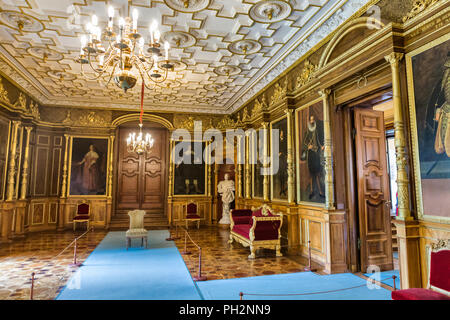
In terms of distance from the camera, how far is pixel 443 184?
10.6 ft

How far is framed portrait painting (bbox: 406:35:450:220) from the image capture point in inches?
128

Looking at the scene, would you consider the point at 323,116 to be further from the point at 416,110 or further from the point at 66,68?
the point at 66,68

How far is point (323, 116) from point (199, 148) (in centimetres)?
665

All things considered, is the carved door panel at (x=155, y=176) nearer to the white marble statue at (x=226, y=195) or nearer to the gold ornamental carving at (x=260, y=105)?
the white marble statue at (x=226, y=195)

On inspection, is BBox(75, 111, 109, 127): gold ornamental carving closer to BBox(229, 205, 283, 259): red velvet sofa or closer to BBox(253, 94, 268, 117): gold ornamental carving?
BBox(253, 94, 268, 117): gold ornamental carving

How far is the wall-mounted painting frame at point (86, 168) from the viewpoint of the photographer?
1034 centimetres

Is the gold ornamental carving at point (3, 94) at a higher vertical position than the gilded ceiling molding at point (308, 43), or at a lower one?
lower

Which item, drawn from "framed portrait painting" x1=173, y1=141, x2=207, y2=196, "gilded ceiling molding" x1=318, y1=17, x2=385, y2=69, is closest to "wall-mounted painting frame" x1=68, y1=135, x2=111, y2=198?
"framed portrait painting" x1=173, y1=141, x2=207, y2=196

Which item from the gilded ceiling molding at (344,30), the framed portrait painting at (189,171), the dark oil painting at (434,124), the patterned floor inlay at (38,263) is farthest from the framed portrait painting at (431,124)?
the framed portrait painting at (189,171)

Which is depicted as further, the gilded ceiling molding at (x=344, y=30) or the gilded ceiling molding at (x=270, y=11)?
the gilded ceiling molding at (x=270, y=11)

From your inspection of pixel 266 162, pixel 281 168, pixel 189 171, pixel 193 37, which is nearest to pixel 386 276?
pixel 281 168

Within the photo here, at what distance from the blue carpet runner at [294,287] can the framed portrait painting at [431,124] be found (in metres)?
1.37

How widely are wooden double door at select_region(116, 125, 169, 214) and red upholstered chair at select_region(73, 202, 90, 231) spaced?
4.52 feet
